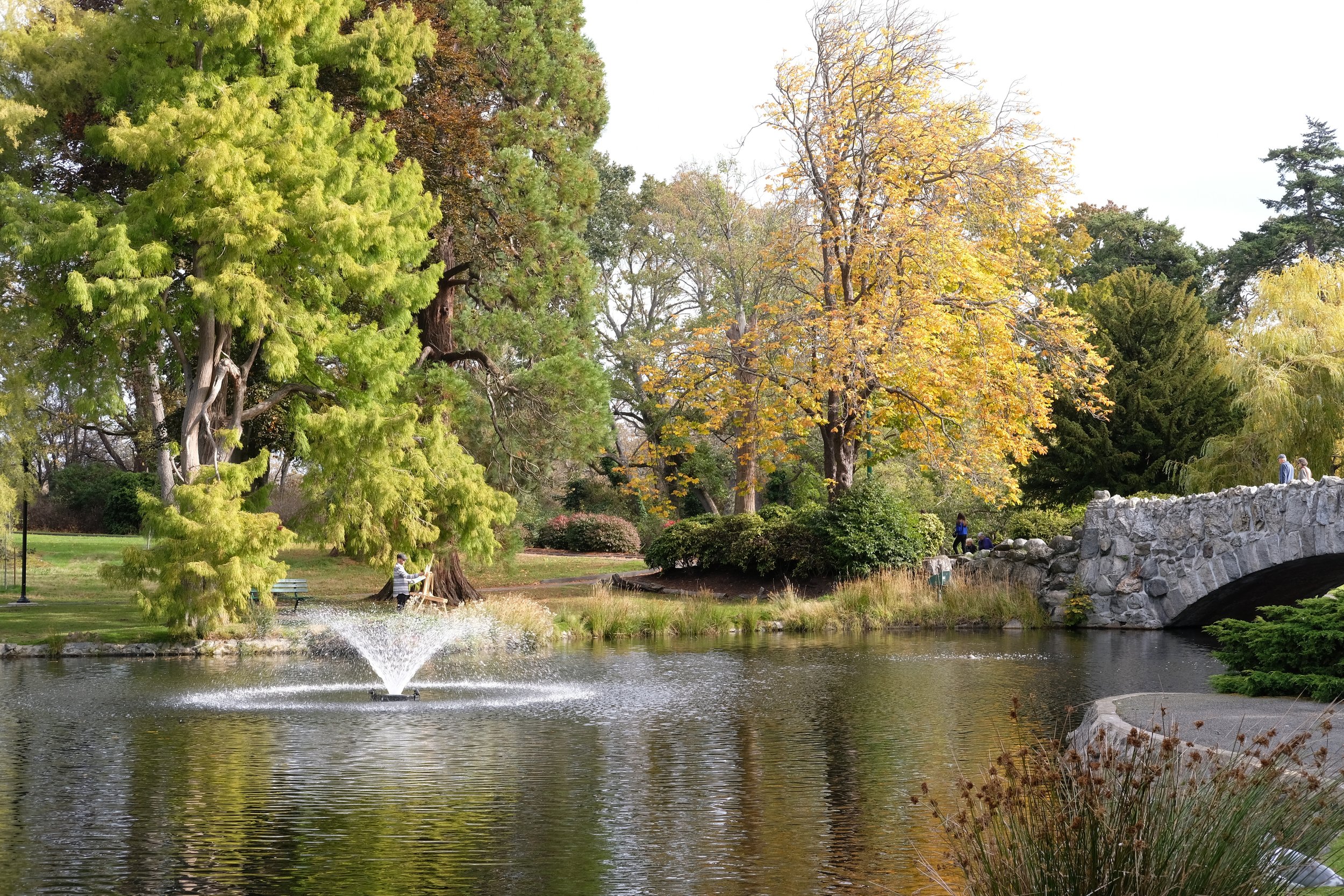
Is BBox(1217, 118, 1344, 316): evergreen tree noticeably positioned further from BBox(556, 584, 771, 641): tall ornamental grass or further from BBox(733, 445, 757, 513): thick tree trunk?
BBox(556, 584, 771, 641): tall ornamental grass

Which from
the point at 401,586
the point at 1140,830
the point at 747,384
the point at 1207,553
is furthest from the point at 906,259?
the point at 1140,830

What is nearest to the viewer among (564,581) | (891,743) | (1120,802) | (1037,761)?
(1120,802)

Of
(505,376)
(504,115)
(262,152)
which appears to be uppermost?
(504,115)

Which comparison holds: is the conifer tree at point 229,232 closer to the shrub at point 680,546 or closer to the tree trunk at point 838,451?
the shrub at point 680,546

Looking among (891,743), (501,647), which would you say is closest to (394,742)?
(891,743)

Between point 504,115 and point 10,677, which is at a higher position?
point 504,115

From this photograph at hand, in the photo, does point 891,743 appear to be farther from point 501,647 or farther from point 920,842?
point 501,647

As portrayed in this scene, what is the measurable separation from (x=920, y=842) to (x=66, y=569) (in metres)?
29.0

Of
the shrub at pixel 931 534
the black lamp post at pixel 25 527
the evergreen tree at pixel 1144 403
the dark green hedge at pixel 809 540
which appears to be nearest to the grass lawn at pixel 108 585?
the black lamp post at pixel 25 527

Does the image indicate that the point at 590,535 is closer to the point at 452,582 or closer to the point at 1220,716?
the point at 452,582

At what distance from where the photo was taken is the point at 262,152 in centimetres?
2248

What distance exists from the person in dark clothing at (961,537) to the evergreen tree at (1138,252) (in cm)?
2150

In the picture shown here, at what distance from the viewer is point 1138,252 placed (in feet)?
179

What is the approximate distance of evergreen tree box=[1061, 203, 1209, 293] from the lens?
177 ft
